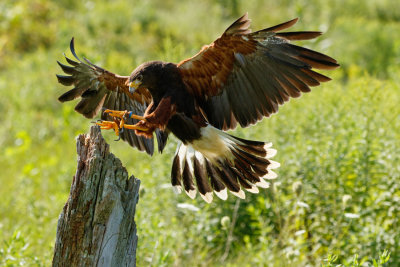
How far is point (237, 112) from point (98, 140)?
1621 millimetres

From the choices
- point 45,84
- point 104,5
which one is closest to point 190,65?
point 45,84

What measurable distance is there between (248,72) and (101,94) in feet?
4.74

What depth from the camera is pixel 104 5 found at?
14.5 metres

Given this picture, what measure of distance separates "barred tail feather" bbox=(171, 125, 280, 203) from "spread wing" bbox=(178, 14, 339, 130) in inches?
6.2

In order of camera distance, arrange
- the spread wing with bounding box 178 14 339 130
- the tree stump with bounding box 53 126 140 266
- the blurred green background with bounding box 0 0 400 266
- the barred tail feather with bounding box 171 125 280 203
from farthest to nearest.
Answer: the blurred green background with bounding box 0 0 400 266 → the barred tail feather with bounding box 171 125 280 203 → the spread wing with bounding box 178 14 339 130 → the tree stump with bounding box 53 126 140 266

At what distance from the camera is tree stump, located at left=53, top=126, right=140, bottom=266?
129 inches

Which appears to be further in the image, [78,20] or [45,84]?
[78,20]

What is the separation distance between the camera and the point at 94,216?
328 centimetres

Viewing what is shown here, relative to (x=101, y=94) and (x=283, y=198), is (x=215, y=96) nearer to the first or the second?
(x=101, y=94)

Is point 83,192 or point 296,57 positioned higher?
point 296,57

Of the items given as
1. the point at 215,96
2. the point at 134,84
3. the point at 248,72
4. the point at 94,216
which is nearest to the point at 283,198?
the point at 215,96

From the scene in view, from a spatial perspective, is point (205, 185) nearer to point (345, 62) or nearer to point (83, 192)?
point (83, 192)

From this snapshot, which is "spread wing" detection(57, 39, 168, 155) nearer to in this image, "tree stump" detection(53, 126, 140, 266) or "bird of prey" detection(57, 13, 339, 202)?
"bird of prey" detection(57, 13, 339, 202)

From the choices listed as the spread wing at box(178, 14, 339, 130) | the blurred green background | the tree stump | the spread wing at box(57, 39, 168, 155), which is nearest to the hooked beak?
the spread wing at box(178, 14, 339, 130)
